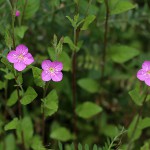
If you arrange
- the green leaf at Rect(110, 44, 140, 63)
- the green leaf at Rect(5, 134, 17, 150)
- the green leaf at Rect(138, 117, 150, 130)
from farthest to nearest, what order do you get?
the green leaf at Rect(110, 44, 140, 63)
the green leaf at Rect(5, 134, 17, 150)
the green leaf at Rect(138, 117, 150, 130)

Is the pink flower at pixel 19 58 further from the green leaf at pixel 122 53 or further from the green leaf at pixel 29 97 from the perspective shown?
the green leaf at pixel 122 53

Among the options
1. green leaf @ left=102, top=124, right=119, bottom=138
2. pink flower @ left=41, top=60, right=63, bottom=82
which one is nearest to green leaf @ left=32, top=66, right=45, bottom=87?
pink flower @ left=41, top=60, right=63, bottom=82

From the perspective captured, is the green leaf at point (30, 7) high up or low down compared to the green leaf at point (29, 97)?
up

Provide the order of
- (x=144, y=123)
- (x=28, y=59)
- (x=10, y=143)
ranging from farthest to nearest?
(x=10, y=143), (x=144, y=123), (x=28, y=59)

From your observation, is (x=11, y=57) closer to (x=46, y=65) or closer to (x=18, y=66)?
(x=18, y=66)

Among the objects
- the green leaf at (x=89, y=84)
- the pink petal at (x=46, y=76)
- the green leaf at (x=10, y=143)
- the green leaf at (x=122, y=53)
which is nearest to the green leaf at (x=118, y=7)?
the green leaf at (x=122, y=53)

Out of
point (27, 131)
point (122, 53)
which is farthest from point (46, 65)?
point (122, 53)

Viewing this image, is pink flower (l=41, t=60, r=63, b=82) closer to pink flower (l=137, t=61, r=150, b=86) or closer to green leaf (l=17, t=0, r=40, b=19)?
pink flower (l=137, t=61, r=150, b=86)
